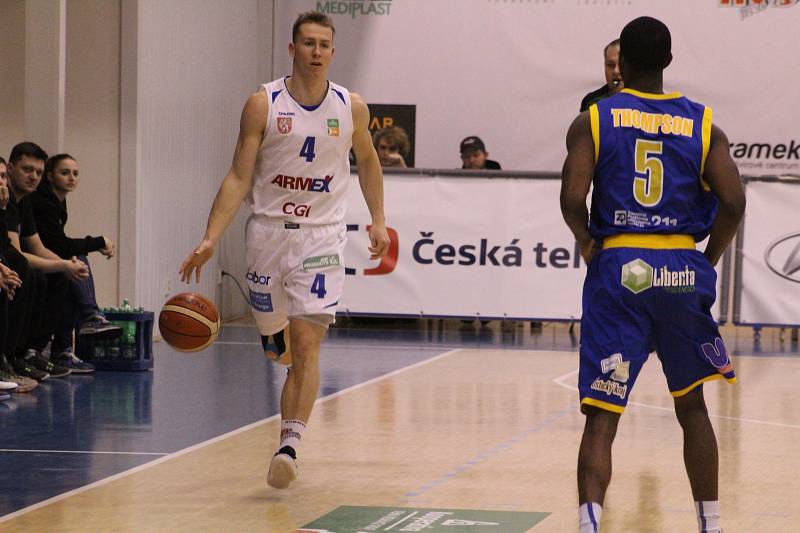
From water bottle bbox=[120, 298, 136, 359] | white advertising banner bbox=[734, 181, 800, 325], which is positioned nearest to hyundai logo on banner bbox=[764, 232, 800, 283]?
white advertising banner bbox=[734, 181, 800, 325]

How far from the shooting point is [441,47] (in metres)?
17.4

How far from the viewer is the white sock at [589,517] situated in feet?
15.1

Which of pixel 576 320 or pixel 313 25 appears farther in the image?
pixel 576 320

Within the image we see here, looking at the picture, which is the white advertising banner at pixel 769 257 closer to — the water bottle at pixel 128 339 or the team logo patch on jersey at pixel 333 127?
the water bottle at pixel 128 339

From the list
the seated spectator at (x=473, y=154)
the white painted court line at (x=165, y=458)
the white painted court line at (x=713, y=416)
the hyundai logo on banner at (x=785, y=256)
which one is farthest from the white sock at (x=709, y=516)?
the seated spectator at (x=473, y=154)

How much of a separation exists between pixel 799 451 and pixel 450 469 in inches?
76.4

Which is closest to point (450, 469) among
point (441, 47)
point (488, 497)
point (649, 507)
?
point (488, 497)

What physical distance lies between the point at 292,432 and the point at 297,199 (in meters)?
1.04

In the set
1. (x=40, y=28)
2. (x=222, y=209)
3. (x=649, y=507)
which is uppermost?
(x=40, y=28)

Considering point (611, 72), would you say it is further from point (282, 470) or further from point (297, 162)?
point (282, 470)

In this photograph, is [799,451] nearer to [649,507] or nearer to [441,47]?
[649,507]

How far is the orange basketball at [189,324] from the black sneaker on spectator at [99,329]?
3.35m

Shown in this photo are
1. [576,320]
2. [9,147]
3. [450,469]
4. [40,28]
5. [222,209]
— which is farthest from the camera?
[576,320]

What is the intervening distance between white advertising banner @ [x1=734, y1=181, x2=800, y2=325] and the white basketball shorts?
826 centimetres
